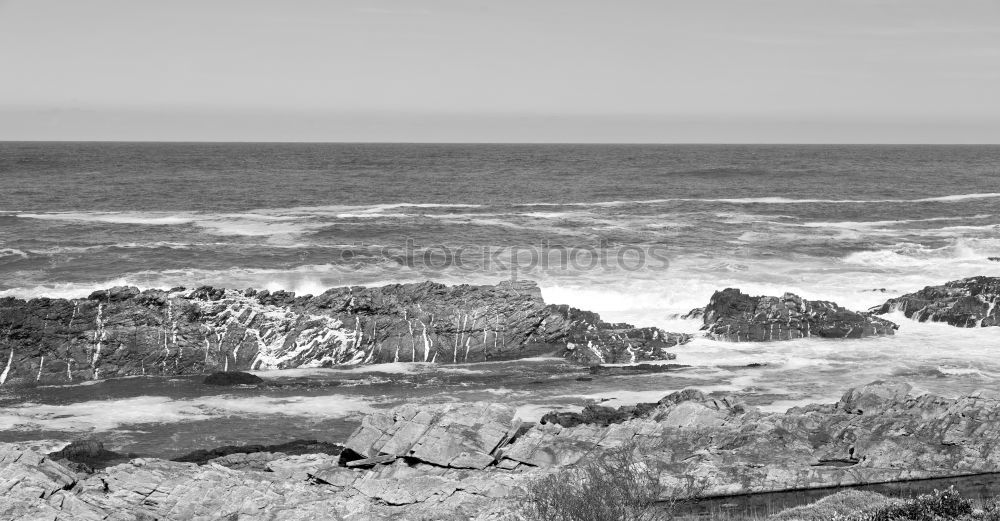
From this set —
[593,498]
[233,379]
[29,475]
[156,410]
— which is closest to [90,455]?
[156,410]

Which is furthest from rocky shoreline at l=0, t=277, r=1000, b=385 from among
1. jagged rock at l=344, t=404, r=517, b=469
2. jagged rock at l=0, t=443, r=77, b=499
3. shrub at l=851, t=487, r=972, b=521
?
shrub at l=851, t=487, r=972, b=521

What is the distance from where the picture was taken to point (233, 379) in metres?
29.7

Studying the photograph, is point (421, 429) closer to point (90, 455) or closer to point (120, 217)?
point (90, 455)

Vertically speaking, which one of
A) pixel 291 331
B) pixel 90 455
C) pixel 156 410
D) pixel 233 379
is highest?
pixel 291 331

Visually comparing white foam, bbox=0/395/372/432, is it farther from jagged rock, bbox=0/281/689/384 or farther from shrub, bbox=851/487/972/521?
shrub, bbox=851/487/972/521

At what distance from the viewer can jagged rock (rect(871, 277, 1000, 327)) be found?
35.4 metres

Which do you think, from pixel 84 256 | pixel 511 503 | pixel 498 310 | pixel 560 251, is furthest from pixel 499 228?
pixel 511 503

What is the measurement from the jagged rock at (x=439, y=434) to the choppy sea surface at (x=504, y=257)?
474 centimetres

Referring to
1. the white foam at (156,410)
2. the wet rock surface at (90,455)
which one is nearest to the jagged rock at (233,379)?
the white foam at (156,410)

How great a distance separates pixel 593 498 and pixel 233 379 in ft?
57.7

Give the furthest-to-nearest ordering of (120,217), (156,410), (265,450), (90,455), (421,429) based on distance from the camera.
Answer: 1. (120,217)
2. (156,410)
3. (90,455)
4. (265,450)
5. (421,429)

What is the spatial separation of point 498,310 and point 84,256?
88.0 feet

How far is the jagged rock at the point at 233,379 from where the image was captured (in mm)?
29562

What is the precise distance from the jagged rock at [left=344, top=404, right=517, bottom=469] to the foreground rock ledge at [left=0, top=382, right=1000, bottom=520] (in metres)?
0.03
